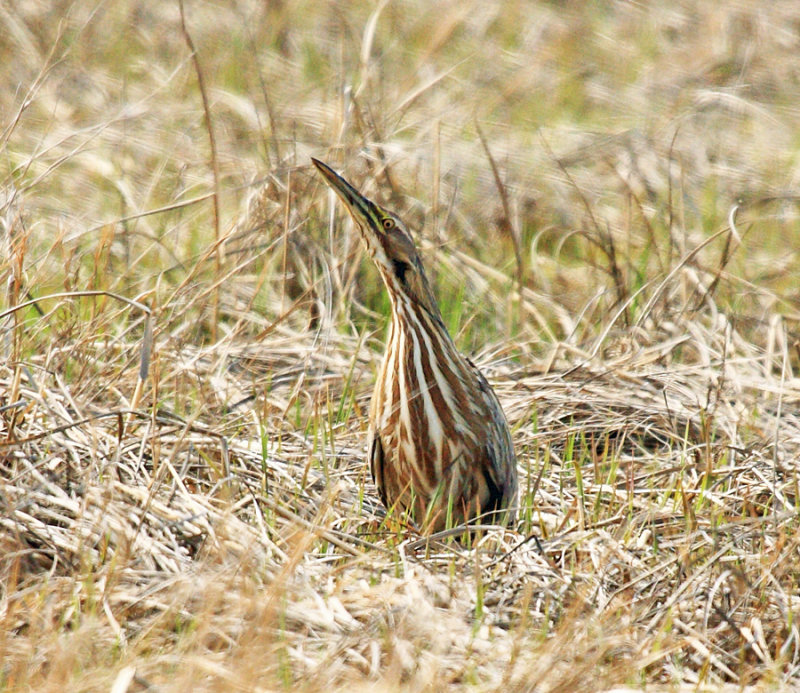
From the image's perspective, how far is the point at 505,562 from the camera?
9.09 ft

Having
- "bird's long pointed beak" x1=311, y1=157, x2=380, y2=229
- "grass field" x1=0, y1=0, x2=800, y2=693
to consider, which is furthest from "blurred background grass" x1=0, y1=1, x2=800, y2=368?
"bird's long pointed beak" x1=311, y1=157, x2=380, y2=229

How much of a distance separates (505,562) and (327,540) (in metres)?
0.38

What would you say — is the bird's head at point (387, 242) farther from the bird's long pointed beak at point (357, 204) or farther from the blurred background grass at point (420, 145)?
the blurred background grass at point (420, 145)

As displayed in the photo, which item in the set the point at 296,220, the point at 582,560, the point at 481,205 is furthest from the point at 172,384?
the point at 481,205

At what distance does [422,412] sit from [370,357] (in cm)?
104

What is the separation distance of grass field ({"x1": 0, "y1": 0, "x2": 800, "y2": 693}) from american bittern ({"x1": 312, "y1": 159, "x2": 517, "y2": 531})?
138mm

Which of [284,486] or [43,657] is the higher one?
[43,657]

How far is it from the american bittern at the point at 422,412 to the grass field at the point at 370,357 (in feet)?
0.45

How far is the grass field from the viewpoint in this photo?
2.42 metres

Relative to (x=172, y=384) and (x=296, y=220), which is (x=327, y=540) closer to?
(x=172, y=384)

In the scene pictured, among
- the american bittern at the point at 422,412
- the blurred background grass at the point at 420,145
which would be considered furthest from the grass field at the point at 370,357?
the american bittern at the point at 422,412

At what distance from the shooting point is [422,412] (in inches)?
126

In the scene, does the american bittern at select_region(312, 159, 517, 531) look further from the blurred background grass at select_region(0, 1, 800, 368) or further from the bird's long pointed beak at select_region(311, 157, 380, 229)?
the blurred background grass at select_region(0, 1, 800, 368)

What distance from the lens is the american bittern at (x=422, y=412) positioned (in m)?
3.12
